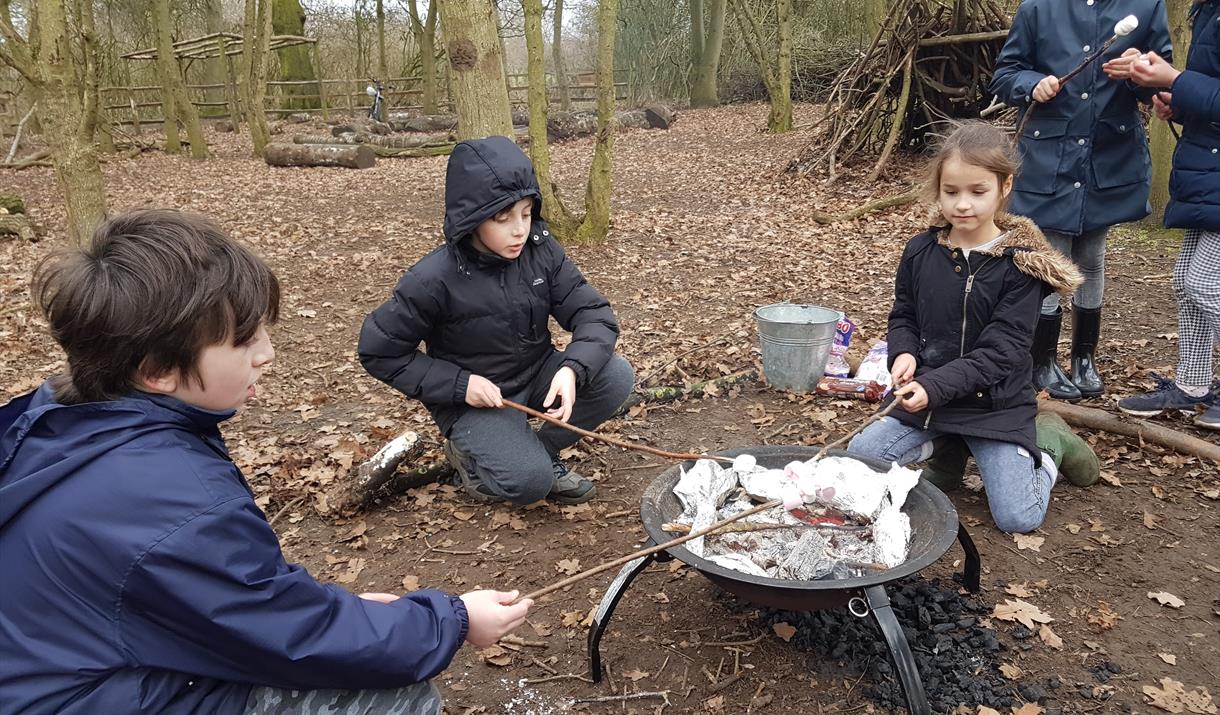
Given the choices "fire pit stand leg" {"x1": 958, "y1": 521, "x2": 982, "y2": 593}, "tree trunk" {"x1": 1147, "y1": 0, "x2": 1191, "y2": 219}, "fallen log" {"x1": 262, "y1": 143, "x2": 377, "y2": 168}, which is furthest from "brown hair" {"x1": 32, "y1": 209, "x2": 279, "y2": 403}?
"fallen log" {"x1": 262, "y1": 143, "x2": 377, "y2": 168}

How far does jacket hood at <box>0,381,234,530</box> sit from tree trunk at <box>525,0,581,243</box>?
20.7 feet

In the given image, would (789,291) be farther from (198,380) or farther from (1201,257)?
(198,380)

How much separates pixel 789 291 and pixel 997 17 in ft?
21.6

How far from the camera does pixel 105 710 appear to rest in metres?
1.42

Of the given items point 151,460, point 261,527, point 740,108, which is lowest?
point 261,527

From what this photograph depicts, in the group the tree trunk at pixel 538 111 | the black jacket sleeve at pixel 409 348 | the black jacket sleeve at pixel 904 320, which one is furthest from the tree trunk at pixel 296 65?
the black jacket sleeve at pixel 904 320

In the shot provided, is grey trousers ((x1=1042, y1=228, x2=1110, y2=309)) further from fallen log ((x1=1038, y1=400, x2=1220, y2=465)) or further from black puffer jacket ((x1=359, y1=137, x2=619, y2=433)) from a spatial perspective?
black puffer jacket ((x1=359, y1=137, x2=619, y2=433))

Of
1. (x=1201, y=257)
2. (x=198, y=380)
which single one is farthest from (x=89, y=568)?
(x=1201, y=257)

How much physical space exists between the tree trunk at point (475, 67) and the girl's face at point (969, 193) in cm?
437

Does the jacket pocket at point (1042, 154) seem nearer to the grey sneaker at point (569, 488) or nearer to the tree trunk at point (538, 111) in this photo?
the grey sneaker at point (569, 488)

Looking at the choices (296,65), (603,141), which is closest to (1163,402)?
(603,141)

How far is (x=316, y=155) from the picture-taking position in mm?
14953

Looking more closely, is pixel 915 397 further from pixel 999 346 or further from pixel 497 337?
pixel 497 337

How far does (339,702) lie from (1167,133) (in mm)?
7362
